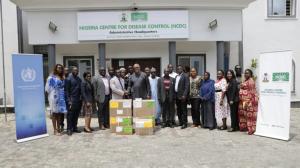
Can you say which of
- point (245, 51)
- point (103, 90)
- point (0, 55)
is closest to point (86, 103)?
point (103, 90)

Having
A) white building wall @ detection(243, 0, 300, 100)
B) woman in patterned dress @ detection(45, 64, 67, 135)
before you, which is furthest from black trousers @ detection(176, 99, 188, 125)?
white building wall @ detection(243, 0, 300, 100)

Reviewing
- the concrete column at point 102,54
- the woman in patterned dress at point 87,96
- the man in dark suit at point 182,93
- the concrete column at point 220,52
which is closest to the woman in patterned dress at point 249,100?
the man in dark suit at point 182,93

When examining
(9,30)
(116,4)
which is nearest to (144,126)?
(116,4)

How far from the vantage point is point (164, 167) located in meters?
6.36

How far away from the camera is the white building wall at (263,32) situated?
15.5 m

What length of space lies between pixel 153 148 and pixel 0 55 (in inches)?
398

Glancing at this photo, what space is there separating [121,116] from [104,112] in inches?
34.4

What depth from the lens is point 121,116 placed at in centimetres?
949

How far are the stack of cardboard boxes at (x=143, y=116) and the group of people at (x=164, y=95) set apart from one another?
2.34 ft

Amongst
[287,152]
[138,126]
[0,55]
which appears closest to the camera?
[287,152]

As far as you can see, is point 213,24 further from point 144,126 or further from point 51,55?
point 51,55

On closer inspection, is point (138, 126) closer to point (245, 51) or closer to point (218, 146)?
point (218, 146)

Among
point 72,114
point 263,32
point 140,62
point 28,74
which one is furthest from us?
point 263,32

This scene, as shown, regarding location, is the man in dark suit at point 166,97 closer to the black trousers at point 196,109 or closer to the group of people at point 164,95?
the group of people at point 164,95
